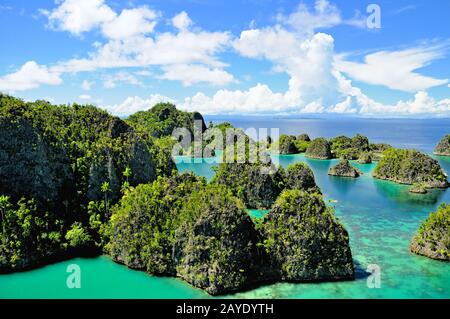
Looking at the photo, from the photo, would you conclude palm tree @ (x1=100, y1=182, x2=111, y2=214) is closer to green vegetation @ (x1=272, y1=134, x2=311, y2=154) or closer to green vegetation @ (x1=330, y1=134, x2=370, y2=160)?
green vegetation @ (x1=330, y1=134, x2=370, y2=160)

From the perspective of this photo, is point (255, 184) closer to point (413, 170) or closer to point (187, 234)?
point (187, 234)

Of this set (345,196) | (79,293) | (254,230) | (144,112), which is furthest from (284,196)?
(144,112)

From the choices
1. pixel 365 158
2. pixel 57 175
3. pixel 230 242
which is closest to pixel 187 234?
pixel 230 242

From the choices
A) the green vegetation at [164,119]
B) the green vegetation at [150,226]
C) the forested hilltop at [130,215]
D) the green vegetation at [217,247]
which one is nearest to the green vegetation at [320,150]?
the green vegetation at [164,119]

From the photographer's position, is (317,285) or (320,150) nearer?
(317,285)

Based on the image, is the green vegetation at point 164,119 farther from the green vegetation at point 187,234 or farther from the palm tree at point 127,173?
the green vegetation at point 187,234

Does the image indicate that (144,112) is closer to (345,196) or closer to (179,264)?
(345,196)
